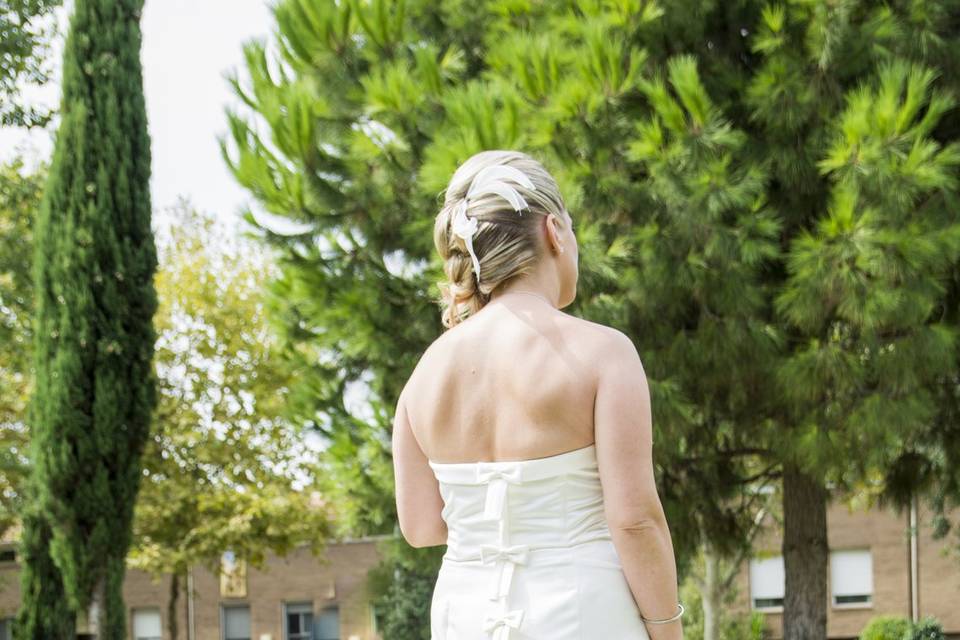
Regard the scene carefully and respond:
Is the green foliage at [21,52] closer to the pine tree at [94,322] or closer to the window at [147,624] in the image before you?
the pine tree at [94,322]

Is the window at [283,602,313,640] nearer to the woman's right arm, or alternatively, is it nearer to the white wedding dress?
the white wedding dress

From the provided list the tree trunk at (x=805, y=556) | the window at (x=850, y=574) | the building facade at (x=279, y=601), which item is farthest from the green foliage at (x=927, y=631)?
the building facade at (x=279, y=601)

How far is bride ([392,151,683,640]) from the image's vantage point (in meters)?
1.94

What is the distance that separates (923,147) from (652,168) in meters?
A: 1.59

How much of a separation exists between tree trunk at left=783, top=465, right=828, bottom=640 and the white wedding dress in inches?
318

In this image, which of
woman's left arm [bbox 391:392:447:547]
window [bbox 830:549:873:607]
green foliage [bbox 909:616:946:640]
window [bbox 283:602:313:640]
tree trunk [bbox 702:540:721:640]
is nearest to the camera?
woman's left arm [bbox 391:392:447:547]

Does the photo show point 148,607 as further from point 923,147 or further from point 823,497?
point 923,147

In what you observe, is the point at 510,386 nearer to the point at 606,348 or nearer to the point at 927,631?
the point at 606,348

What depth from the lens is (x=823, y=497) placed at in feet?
32.4

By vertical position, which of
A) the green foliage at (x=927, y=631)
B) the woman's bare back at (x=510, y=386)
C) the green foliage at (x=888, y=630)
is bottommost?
the green foliage at (x=888, y=630)

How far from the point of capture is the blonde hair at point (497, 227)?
6.70 ft

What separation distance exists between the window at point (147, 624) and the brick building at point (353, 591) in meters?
0.03

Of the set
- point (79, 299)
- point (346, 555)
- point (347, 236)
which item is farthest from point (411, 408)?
point (346, 555)

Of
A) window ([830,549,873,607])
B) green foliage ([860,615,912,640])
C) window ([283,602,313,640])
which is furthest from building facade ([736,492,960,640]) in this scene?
window ([283,602,313,640])
